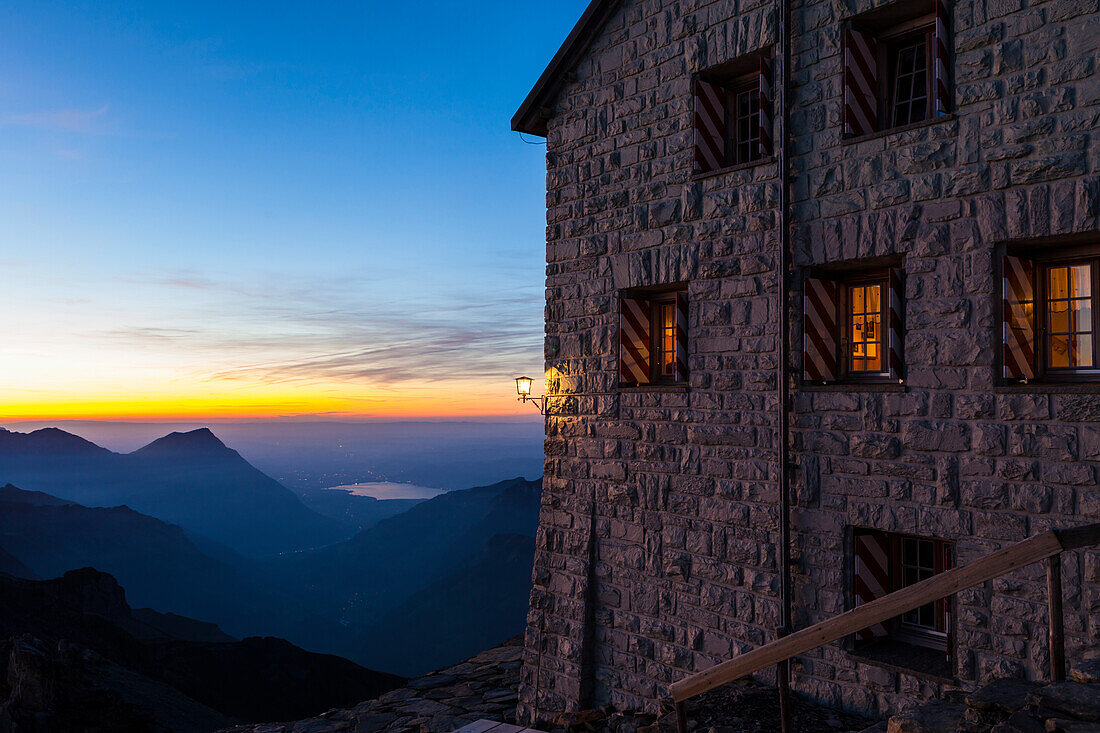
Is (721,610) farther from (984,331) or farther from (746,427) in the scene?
(984,331)

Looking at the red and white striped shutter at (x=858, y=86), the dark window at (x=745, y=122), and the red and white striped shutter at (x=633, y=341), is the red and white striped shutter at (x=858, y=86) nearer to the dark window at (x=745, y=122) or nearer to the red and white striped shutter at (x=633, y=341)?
the dark window at (x=745, y=122)

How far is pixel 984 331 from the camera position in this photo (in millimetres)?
5699

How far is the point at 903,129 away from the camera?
6.23 metres

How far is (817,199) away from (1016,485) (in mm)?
3091

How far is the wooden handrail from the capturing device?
3.50 metres

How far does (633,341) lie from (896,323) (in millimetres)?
3191

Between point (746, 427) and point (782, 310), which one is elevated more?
point (782, 310)

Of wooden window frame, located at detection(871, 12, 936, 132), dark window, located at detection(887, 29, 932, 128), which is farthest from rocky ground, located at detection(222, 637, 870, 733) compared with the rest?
dark window, located at detection(887, 29, 932, 128)

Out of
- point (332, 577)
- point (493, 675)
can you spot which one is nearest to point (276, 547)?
point (332, 577)

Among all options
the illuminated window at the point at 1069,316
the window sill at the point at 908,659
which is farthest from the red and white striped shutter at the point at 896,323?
the window sill at the point at 908,659

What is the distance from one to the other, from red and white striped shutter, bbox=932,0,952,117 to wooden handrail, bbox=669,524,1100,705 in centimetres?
393

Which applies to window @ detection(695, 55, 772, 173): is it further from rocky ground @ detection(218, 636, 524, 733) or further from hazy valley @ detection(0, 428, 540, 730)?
hazy valley @ detection(0, 428, 540, 730)

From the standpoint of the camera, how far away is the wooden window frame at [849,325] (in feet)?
21.6

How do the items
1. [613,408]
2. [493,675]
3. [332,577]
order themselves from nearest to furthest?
[613,408]
[493,675]
[332,577]
